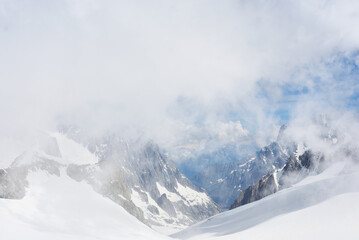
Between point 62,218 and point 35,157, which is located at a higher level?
point 35,157

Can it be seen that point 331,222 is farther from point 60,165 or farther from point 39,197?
point 60,165

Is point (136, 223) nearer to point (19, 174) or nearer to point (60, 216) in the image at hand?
point (60, 216)

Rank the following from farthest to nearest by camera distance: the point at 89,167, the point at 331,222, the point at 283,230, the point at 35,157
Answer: the point at 89,167 → the point at 35,157 → the point at 283,230 → the point at 331,222

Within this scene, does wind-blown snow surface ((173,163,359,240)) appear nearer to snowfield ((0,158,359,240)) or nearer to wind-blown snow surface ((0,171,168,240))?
snowfield ((0,158,359,240))

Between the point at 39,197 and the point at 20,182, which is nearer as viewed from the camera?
the point at 39,197

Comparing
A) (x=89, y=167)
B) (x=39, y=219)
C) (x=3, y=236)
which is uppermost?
(x=89, y=167)

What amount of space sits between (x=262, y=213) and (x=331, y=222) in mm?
38898

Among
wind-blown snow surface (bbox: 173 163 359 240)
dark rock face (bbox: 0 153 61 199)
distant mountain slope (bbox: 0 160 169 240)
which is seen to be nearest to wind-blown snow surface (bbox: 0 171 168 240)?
distant mountain slope (bbox: 0 160 169 240)

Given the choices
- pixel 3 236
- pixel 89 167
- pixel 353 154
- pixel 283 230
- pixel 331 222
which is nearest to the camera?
pixel 3 236

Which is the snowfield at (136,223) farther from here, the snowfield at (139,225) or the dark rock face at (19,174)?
the dark rock face at (19,174)

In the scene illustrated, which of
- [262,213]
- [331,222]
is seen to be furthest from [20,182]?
[331,222]

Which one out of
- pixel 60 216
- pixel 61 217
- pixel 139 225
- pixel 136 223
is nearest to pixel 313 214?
pixel 139 225

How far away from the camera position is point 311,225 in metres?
60.6

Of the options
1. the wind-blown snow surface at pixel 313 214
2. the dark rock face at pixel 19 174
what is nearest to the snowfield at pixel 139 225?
the wind-blown snow surface at pixel 313 214
